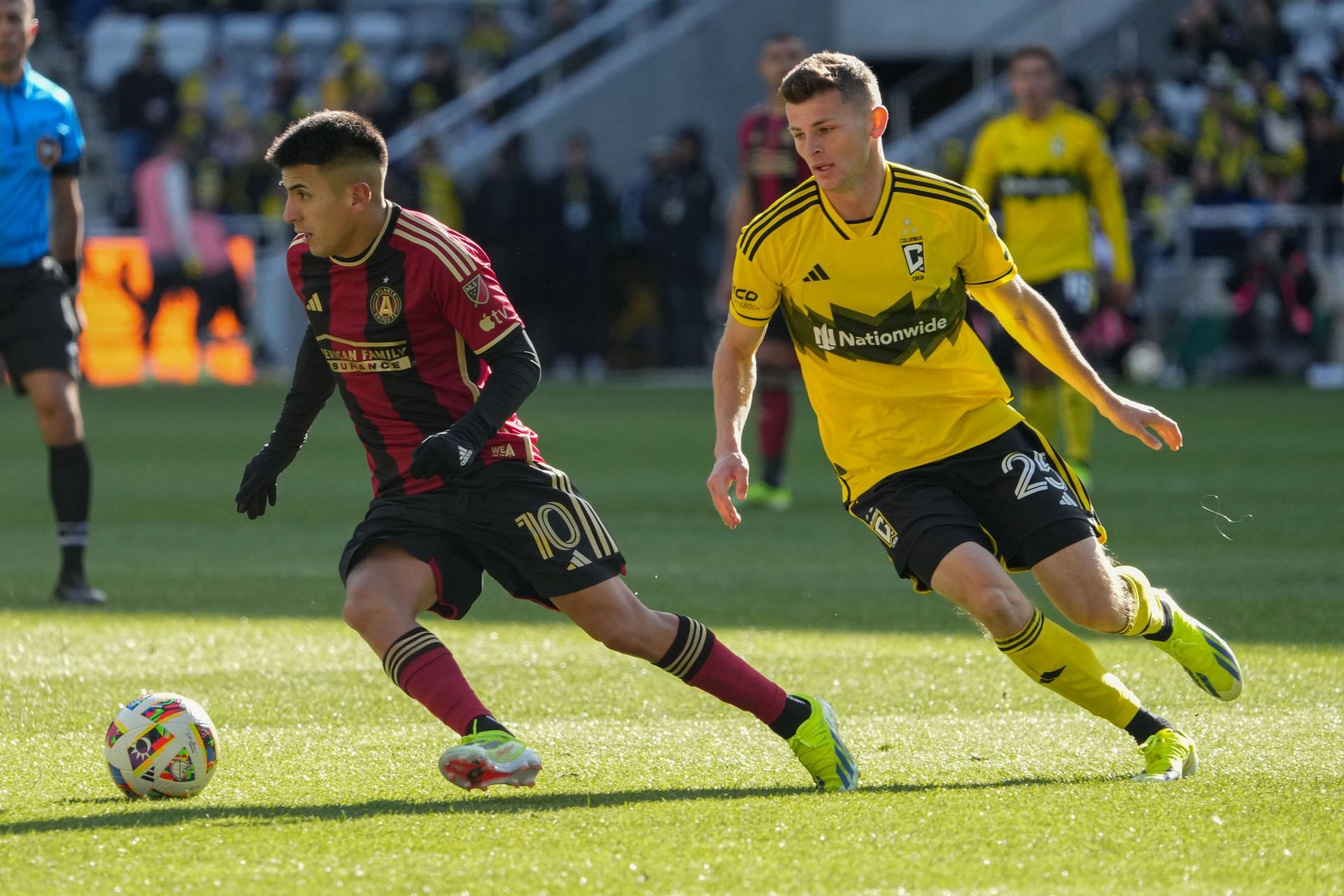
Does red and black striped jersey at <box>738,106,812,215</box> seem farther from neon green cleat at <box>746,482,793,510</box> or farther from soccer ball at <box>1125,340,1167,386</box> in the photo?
soccer ball at <box>1125,340,1167,386</box>

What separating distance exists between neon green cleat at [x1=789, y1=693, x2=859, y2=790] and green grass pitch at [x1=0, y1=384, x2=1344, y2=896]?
0.06m

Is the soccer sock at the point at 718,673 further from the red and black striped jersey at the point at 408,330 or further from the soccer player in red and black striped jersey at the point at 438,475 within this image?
the red and black striped jersey at the point at 408,330

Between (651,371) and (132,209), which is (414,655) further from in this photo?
(132,209)

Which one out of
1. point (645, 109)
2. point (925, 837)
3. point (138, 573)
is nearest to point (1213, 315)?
point (645, 109)

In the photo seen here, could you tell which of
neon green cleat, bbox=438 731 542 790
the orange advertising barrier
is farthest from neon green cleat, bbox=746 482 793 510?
the orange advertising barrier

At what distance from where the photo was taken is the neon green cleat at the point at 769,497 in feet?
35.1

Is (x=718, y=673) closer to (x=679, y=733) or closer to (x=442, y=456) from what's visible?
(x=679, y=733)

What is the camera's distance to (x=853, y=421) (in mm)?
5020

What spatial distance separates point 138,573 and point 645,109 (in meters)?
17.8

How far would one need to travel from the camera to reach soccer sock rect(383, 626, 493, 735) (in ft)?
14.4

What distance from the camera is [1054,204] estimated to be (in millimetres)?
10852

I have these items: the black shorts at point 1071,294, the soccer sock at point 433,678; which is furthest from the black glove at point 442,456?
the black shorts at point 1071,294

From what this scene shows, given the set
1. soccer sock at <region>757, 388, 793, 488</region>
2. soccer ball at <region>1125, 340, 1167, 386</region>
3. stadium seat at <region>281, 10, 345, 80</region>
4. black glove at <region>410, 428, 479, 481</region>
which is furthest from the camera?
stadium seat at <region>281, 10, 345, 80</region>

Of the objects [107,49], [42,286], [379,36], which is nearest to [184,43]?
[107,49]
